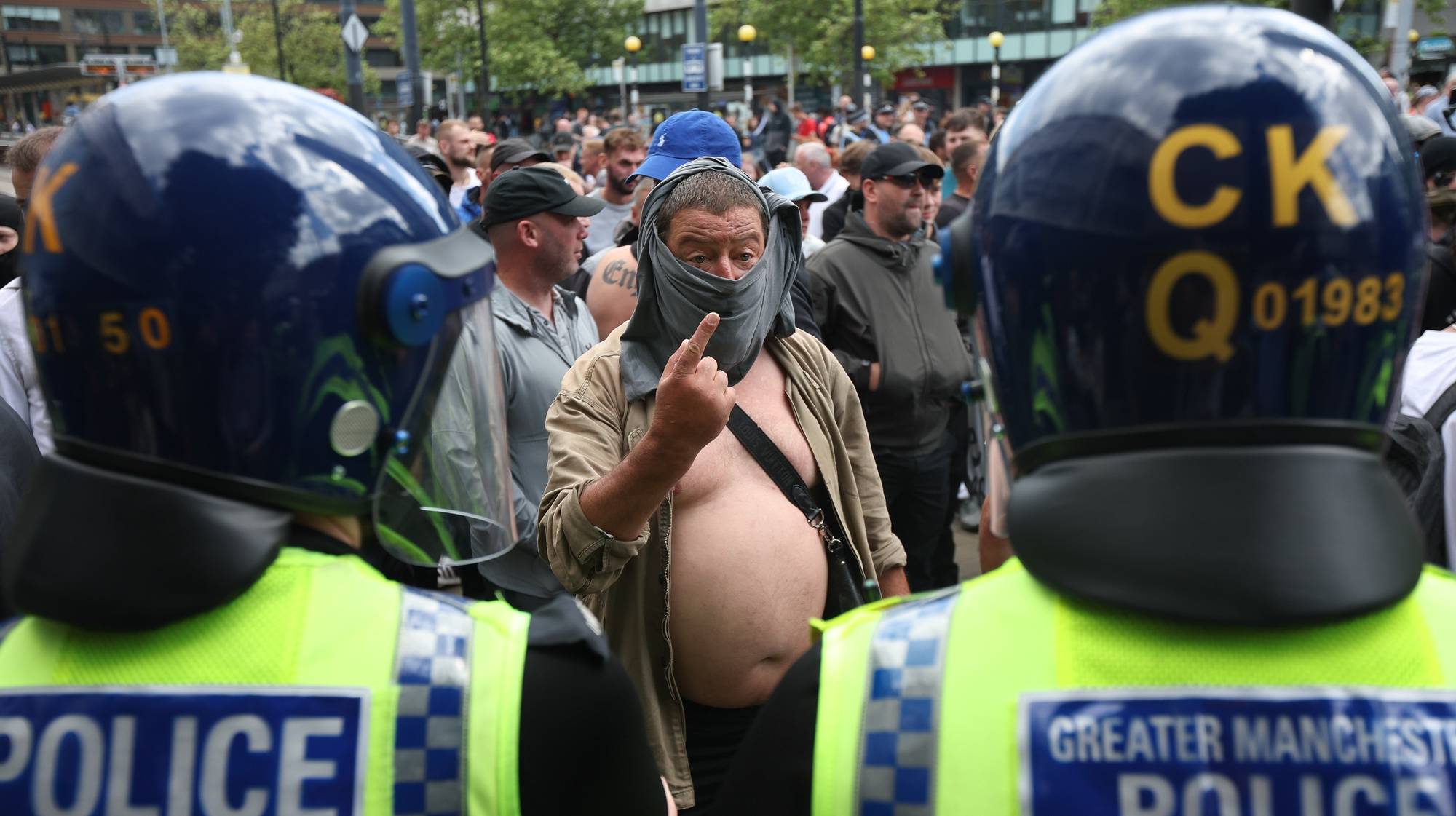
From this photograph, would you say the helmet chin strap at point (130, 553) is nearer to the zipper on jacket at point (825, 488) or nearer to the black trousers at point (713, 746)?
the black trousers at point (713, 746)

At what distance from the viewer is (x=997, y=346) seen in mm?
1209

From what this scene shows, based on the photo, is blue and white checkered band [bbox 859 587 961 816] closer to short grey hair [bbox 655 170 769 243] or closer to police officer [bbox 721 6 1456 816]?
police officer [bbox 721 6 1456 816]

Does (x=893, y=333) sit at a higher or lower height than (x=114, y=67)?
lower

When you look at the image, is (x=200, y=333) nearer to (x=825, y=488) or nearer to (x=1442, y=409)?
(x=825, y=488)

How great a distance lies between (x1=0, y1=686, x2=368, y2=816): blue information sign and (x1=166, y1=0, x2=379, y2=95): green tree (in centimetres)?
5398

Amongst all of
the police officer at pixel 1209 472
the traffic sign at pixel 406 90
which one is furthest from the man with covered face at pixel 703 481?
the traffic sign at pixel 406 90

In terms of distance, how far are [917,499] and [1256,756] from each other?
146 inches

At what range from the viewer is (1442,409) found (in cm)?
262

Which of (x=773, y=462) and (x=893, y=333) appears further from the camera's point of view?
(x=893, y=333)

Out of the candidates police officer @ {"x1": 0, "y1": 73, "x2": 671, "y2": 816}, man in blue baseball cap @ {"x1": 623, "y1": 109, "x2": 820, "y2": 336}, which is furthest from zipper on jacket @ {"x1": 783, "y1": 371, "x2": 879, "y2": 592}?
man in blue baseball cap @ {"x1": 623, "y1": 109, "x2": 820, "y2": 336}

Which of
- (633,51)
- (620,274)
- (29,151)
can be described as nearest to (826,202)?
(620,274)

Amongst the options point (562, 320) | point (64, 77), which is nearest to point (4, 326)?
point (562, 320)

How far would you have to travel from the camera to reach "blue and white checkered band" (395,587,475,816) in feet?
3.88

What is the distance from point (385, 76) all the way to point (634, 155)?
7605 centimetres
